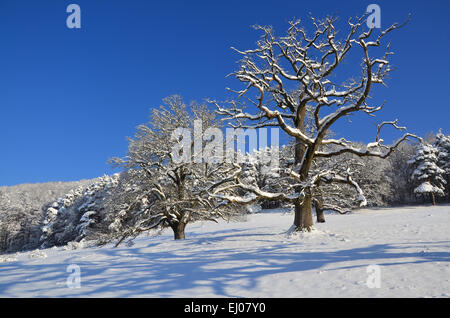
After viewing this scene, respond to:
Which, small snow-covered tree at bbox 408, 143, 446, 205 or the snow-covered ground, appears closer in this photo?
the snow-covered ground

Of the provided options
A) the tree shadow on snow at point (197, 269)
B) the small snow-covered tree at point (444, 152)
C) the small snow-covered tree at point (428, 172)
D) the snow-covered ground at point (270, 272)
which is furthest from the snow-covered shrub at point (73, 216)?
the small snow-covered tree at point (444, 152)

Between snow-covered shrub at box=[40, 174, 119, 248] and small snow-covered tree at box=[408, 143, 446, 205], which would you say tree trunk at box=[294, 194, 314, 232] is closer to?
small snow-covered tree at box=[408, 143, 446, 205]

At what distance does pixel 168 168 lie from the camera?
49.2 ft

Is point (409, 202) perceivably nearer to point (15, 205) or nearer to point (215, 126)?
point (215, 126)

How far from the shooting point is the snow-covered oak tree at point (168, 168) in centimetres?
1494

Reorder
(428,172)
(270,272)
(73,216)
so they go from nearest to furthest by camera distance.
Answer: (270,272)
(428,172)
(73,216)

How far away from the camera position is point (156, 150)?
1473 centimetres

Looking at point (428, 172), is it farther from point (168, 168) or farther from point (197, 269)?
point (197, 269)

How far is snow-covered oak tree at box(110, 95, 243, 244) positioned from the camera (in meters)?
14.9

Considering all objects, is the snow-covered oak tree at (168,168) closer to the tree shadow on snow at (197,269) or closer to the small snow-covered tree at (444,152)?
the tree shadow on snow at (197,269)

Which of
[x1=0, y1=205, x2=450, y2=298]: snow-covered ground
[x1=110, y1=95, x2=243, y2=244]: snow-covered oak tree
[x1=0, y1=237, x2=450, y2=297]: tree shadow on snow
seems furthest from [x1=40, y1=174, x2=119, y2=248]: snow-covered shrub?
[x1=0, y1=205, x2=450, y2=298]: snow-covered ground

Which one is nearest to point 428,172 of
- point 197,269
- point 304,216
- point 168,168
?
point 304,216

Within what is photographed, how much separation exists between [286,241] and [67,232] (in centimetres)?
4842

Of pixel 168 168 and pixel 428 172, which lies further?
pixel 428 172
